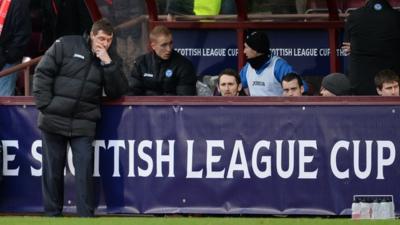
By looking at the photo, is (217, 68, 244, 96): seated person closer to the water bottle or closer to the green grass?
the green grass

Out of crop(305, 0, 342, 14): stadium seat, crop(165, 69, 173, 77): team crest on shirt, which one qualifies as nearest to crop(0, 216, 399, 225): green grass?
crop(165, 69, 173, 77): team crest on shirt

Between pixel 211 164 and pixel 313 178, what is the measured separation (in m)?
0.96

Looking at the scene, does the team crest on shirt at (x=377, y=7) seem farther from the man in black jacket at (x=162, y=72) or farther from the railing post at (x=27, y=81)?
the railing post at (x=27, y=81)

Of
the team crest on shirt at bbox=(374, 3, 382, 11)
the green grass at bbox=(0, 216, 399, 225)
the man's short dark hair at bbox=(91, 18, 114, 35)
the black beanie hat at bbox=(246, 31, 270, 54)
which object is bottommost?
the green grass at bbox=(0, 216, 399, 225)

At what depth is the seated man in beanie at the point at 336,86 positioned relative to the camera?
530 inches

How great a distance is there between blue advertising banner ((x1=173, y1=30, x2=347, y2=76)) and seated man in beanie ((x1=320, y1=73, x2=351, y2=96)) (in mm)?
1860

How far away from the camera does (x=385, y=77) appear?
1277 centimetres

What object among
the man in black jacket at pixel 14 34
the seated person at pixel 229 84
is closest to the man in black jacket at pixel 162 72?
the seated person at pixel 229 84

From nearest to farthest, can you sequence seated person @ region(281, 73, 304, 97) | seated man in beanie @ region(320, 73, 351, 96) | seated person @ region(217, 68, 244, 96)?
1. seated person @ region(281, 73, 304, 97)
2. seated person @ region(217, 68, 244, 96)
3. seated man in beanie @ region(320, 73, 351, 96)

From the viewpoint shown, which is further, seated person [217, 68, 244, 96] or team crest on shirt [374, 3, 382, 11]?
team crest on shirt [374, 3, 382, 11]

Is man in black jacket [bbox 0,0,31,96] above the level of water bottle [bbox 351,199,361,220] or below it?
above

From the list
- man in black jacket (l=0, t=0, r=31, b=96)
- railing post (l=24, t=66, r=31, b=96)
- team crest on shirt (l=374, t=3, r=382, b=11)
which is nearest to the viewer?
team crest on shirt (l=374, t=3, r=382, b=11)

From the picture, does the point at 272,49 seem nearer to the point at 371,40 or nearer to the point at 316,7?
the point at 316,7

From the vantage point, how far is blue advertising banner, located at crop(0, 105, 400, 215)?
40.6 feet
